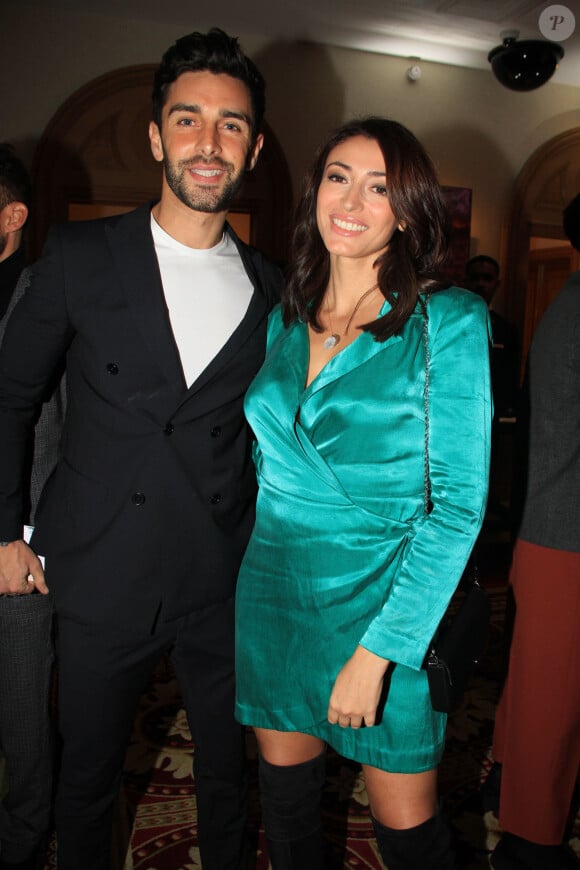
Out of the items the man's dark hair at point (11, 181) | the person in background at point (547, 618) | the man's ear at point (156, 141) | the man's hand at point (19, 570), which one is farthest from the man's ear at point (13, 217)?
the person in background at point (547, 618)

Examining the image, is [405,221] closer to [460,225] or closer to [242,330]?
[242,330]

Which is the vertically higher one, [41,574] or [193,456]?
[193,456]

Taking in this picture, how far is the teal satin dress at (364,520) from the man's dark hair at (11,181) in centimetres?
107

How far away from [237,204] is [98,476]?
456 centimetres

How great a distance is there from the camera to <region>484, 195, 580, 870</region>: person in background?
182 centimetres

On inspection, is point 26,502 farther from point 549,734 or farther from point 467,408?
point 549,734

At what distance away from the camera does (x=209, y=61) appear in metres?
1.67

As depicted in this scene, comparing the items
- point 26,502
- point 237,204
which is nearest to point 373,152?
point 26,502

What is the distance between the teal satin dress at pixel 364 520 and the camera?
1.27m

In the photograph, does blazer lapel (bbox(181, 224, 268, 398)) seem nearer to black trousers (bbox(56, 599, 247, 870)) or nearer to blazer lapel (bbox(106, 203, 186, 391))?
blazer lapel (bbox(106, 203, 186, 391))

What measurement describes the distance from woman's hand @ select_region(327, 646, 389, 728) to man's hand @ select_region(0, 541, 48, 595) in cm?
74

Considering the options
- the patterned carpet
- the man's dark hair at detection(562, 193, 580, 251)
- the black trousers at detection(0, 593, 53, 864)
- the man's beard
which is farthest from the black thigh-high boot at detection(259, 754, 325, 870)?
the man's dark hair at detection(562, 193, 580, 251)

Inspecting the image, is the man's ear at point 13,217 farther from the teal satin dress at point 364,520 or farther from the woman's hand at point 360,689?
the woman's hand at point 360,689

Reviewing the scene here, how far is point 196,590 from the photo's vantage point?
5.25 feet
